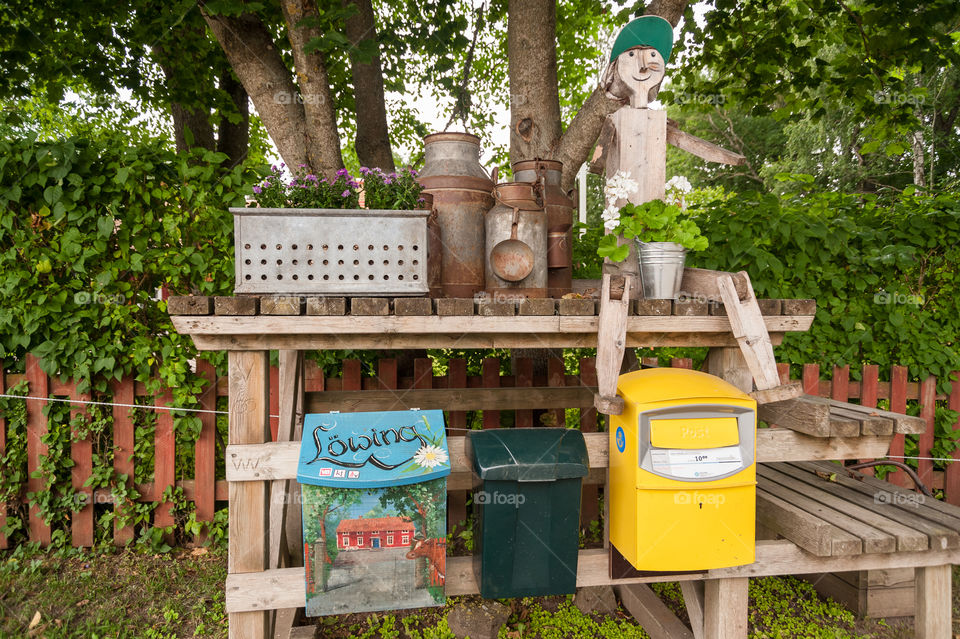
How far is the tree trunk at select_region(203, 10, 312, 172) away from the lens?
2.97 meters

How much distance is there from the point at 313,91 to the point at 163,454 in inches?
89.0

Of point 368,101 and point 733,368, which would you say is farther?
point 368,101

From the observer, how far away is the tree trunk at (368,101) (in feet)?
11.7

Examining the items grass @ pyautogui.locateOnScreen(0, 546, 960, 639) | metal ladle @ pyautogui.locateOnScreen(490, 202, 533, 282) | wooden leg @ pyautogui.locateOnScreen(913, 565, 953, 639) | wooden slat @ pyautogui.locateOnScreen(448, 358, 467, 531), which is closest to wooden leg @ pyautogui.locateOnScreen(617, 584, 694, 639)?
grass @ pyautogui.locateOnScreen(0, 546, 960, 639)

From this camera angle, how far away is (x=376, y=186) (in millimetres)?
1914

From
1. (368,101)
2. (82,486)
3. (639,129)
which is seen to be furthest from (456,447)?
(368,101)

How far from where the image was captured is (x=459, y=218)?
2.15 meters

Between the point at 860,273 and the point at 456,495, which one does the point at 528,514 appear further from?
the point at 860,273

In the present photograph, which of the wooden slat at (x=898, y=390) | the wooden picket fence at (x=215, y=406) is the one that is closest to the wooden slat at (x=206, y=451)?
the wooden picket fence at (x=215, y=406)

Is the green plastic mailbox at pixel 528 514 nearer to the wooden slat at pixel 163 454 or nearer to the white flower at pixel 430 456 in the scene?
the white flower at pixel 430 456

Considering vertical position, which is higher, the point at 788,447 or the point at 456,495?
the point at 788,447

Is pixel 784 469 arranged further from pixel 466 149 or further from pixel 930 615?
pixel 466 149

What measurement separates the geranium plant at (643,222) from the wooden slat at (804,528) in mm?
1061

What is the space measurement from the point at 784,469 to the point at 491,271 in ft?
5.99
